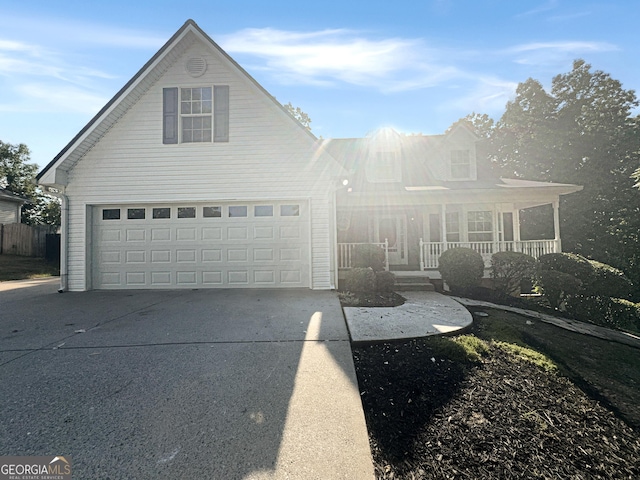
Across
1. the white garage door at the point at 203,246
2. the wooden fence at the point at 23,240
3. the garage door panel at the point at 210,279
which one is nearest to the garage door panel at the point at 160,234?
the white garage door at the point at 203,246

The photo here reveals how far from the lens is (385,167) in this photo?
12.3 meters

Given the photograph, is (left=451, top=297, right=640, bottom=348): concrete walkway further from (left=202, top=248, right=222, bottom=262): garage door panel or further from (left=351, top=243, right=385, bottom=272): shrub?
(left=202, top=248, right=222, bottom=262): garage door panel

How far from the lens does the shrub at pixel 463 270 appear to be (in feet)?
28.1

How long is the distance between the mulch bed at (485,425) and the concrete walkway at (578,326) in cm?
356

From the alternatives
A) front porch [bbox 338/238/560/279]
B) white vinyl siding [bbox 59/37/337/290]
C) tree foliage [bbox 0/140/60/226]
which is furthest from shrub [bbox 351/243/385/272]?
tree foliage [bbox 0/140/60/226]

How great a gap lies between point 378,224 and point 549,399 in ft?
31.7

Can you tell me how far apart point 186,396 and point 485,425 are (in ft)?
8.95

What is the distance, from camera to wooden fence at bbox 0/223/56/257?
15391mm

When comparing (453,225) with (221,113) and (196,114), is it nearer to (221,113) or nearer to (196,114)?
(221,113)

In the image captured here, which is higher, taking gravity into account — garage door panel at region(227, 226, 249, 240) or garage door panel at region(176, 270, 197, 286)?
garage door panel at region(227, 226, 249, 240)

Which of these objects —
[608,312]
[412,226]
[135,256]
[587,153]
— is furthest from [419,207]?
[587,153]

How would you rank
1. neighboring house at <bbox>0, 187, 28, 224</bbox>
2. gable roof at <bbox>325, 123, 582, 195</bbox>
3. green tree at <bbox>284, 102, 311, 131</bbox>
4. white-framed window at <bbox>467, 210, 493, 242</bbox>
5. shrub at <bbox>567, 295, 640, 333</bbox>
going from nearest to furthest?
shrub at <bbox>567, 295, 640, 333</bbox>
gable roof at <bbox>325, 123, 582, 195</bbox>
white-framed window at <bbox>467, 210, 493, 242</bbox>
neighboring house at <bbox>0, 187, 28, 224</bbox>
green tree at <bbox>284, 102, 311, 131</bbox>

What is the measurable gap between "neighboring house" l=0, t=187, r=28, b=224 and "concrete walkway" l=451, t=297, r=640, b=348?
27366mm

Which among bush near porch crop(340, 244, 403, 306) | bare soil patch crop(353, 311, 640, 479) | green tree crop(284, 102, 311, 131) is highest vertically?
green tree crop(284, 102, 311, 131)
